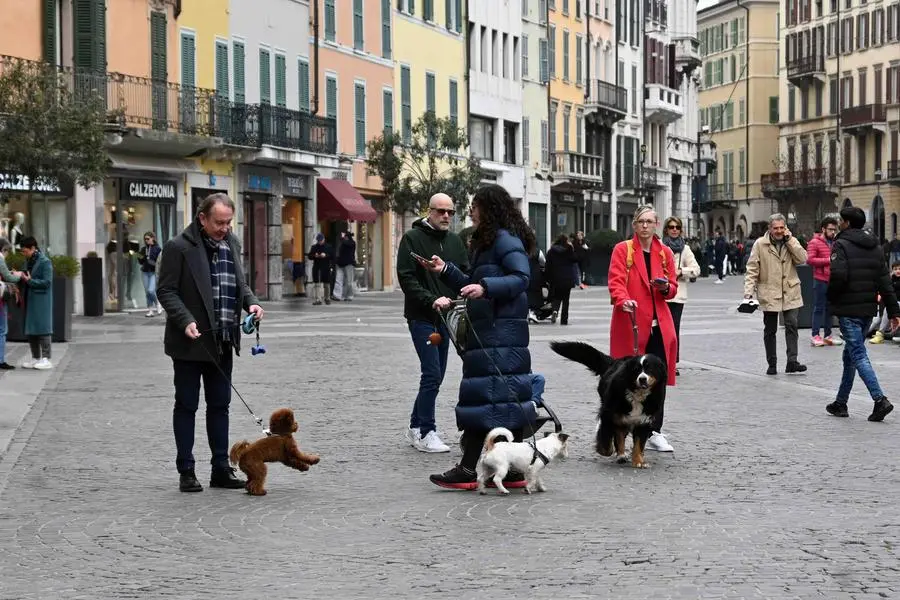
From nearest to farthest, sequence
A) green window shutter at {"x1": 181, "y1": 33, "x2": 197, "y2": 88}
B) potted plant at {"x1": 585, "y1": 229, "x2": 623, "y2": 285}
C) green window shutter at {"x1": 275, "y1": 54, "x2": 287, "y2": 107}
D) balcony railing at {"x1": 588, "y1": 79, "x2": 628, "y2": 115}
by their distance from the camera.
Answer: green window shutter at {"x1": 181, "y1": 33, "x2": 197, "y2": 88} < green window shutter at {"x1": 275, "y1": 54, "x2": 287, "y2": 107} < potted plant at {"x1": 585, "y1": 229, "x2": 623, "y2": 285} < balcony railing at {"x1": 588, "y1": 79, "x2": 628, "y2": 115}

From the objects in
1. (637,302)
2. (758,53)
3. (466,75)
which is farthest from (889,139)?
(637,302)

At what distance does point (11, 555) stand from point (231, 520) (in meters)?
1.40

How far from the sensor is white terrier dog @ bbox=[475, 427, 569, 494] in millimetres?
10672

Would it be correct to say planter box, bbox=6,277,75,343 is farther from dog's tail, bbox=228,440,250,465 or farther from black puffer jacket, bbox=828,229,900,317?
dog's tail, bbox=228,440,250,465

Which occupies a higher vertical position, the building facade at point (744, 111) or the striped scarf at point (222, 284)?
the building facade at point (744, 111)

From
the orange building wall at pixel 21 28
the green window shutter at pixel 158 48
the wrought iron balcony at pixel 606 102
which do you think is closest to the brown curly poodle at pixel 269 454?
the orange building wall at pixel 21 28

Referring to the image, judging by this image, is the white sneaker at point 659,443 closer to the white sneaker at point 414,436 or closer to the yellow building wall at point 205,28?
the white sneaker at point 414,436

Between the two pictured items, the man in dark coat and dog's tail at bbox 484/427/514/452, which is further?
the man in dark coat

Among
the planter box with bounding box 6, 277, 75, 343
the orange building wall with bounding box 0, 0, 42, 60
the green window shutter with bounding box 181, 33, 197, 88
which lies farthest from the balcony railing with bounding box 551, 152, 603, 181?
the planter box with bounding box 6, 277, 75, 343

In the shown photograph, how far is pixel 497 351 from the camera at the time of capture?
1093 centimetres

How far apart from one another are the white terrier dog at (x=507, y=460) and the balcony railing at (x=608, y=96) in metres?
68.5

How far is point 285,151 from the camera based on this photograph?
1778 inches

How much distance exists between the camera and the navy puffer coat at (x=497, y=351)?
10906 mm

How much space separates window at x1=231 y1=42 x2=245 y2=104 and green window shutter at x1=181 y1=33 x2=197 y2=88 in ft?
7.53
